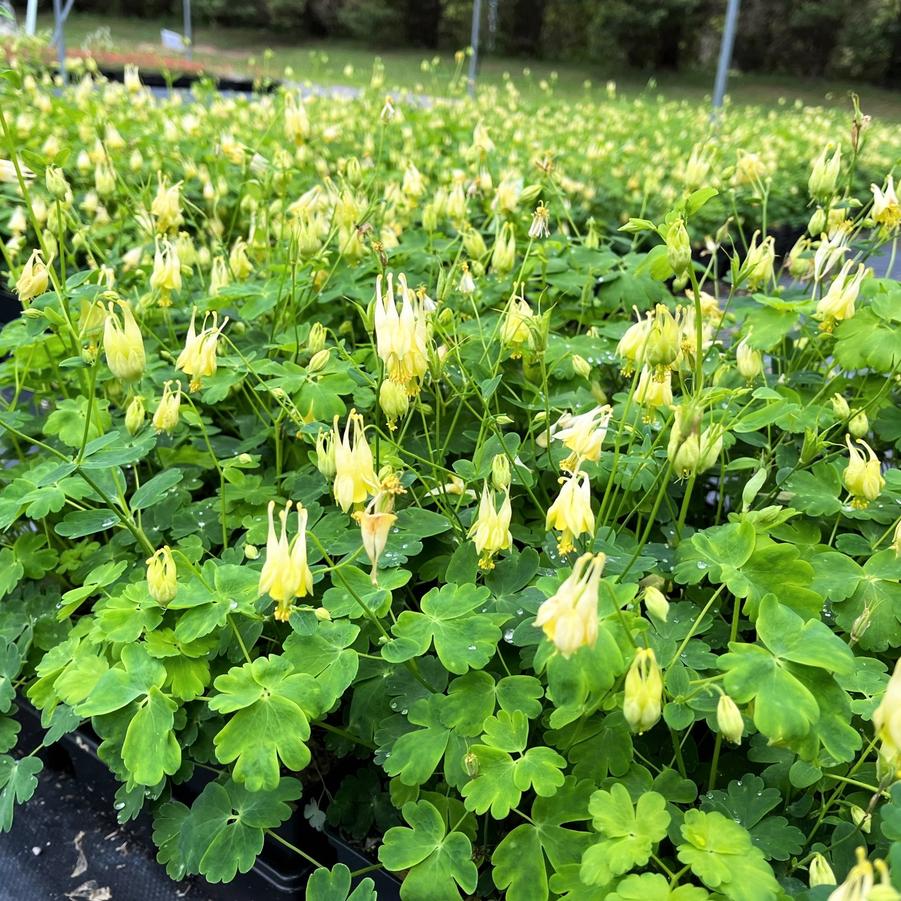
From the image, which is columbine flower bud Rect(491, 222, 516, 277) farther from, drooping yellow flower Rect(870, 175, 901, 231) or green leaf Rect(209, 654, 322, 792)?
green leaf Rect(209, 654, 322, 792)

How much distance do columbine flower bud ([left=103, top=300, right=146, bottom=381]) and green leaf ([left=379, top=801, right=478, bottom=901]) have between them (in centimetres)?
71

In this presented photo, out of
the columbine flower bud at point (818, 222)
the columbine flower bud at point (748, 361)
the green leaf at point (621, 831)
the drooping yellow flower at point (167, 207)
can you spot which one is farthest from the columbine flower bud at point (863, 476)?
the drooping yellow flower at point (167, 207)

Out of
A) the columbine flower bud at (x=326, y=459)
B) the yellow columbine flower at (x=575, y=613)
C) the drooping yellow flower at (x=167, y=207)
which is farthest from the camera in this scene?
the drooping yellow flower at (x=167, y=207)

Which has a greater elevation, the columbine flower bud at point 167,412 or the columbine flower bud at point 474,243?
the columbine flower bud at point 474,243

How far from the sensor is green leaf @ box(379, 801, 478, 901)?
0.99 m

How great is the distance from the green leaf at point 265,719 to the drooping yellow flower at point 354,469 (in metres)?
0.24

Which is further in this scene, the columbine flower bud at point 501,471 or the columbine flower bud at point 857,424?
the columbine flower bud at point 857,424

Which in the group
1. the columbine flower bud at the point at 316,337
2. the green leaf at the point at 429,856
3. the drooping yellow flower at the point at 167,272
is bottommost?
the green leaf at the point at 429,856

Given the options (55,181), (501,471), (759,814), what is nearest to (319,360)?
(501,471)

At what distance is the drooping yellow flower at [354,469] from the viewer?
99 centimetres

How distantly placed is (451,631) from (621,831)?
1.03 feet

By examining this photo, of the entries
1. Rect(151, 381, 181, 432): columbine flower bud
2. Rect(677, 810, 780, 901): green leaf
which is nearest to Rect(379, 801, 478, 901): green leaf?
Rect(677, 810, 780, 901): green leaf

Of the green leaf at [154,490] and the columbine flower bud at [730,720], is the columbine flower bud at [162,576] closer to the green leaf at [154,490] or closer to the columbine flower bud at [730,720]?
the green leaf at [154,490]

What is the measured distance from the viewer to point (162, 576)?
3.63ft
